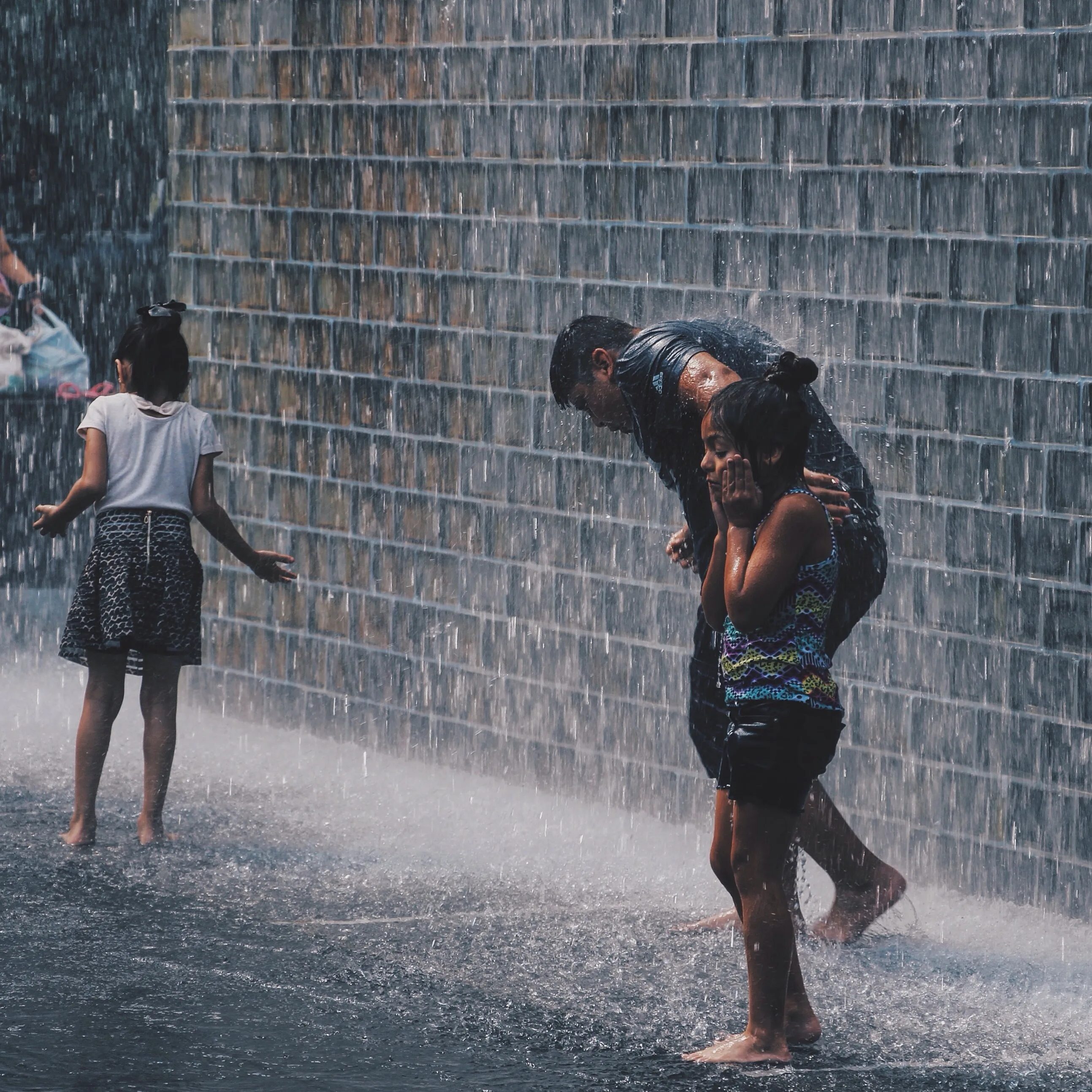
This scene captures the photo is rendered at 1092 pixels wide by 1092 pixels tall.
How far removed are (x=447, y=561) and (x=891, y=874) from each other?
Answer: 2825 millimetres

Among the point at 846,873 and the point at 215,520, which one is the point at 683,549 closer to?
the point at 846,873

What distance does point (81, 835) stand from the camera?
7.51m

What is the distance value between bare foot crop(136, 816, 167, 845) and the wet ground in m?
0.08

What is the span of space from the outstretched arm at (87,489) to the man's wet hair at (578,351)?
181 centimetres

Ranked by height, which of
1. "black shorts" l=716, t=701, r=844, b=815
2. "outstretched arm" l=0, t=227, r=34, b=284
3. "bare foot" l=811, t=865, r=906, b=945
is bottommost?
"bare foot" l=811, t=865, r=906, b=945

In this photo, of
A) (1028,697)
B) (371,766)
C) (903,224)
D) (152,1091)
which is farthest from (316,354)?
(152,1091)

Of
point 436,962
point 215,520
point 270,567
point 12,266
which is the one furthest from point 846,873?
point 12,266

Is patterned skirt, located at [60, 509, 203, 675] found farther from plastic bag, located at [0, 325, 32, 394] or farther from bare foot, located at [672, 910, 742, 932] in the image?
plastic bag, located at [0, 325, 32, 394]

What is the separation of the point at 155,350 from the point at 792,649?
3.03m

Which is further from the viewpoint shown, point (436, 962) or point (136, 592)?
point (136, 592)

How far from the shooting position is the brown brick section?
6.86 m

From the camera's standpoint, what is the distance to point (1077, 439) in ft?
22.1

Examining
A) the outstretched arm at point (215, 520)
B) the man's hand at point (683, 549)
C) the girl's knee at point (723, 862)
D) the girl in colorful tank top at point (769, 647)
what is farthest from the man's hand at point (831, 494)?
the outstretched arm at point (215, 520)

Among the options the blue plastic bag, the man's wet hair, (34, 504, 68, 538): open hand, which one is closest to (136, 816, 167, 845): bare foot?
(34, 504, 68, 538): open hand
